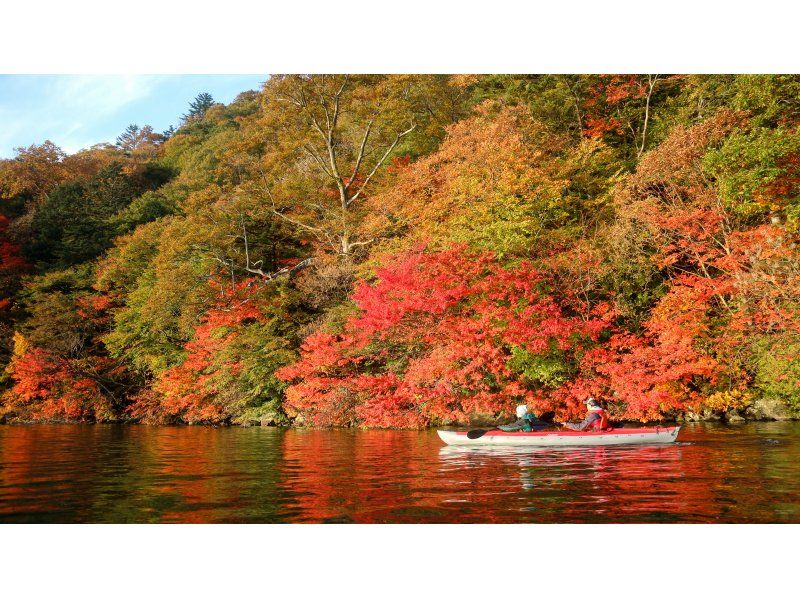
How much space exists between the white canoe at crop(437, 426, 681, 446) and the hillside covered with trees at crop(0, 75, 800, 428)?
3.46m

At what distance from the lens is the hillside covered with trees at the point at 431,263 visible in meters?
14.9

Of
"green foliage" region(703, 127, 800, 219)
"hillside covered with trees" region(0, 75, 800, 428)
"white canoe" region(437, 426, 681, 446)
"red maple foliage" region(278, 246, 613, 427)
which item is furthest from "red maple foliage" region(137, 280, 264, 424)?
"green foliage" region(703, 127, 800, 219)

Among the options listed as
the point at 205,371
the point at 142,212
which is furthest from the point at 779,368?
the point at 142,212

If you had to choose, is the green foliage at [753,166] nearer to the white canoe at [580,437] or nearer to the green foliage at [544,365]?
the green foliage at [544,365]

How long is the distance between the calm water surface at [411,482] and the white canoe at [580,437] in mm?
205

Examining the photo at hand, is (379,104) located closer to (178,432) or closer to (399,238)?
(399,238)

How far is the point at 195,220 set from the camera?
21.6m

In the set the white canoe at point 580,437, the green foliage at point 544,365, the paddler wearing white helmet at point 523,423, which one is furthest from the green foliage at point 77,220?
the paddler wearing white helmet at point 523,423

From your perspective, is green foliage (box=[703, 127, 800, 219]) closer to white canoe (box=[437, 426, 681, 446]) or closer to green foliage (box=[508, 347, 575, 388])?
green foliage (box=[508, 347, 575, 388])

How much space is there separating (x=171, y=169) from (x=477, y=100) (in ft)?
61.2

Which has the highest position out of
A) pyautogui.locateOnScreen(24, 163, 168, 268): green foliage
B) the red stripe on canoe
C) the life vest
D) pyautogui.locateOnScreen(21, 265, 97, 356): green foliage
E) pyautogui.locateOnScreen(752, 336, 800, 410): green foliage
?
pyautogui.locateOnScreen(24, 163, 168, 268): green foliage

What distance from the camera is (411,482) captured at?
8086 mm

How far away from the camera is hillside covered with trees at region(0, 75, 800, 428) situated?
1495 cm

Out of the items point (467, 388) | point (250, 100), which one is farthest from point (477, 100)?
point (250, 100)
